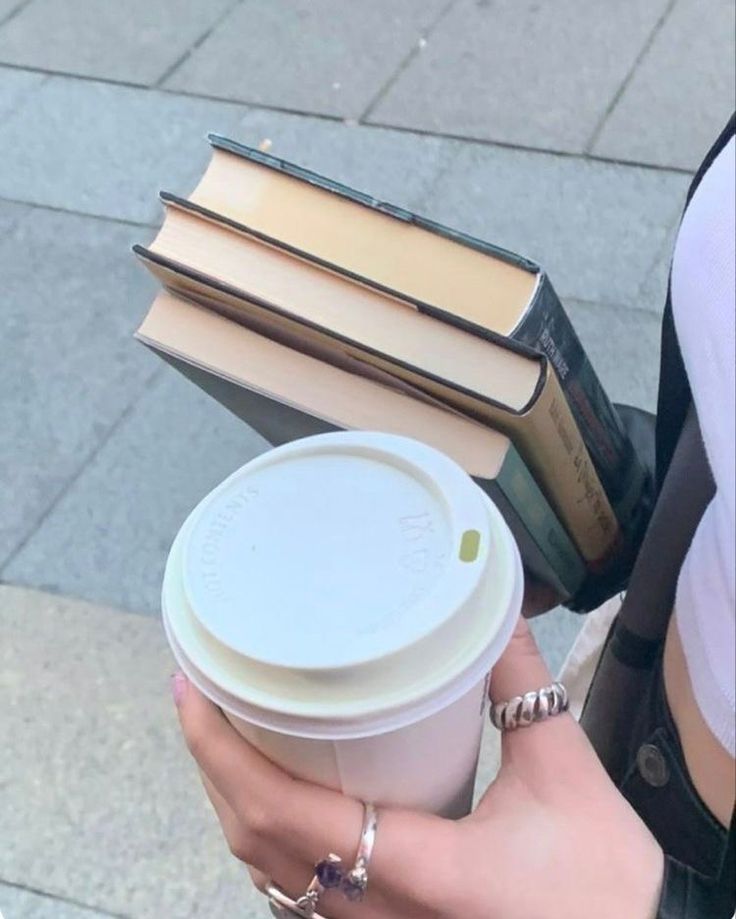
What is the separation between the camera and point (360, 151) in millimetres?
3471

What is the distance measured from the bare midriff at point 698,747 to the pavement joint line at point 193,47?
10.9 ft

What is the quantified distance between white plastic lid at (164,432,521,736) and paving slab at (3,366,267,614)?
5.36 feet

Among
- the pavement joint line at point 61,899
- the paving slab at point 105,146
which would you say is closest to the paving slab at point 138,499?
the pavement joint line at point 61,899

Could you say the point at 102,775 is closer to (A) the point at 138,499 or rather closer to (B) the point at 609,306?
(A) the point at 138,499

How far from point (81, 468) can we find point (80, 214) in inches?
38.7

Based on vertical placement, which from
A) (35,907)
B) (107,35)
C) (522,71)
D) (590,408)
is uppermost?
(590,408)

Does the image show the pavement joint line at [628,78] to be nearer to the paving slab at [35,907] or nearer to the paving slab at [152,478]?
the paving slab at [152,478]

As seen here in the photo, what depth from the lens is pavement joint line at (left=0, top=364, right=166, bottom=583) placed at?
2564 millimetres

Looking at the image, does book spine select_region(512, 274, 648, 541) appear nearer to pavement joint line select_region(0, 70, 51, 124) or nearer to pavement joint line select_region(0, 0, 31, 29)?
pavement joint line select_region(0, 70, 51, 124)

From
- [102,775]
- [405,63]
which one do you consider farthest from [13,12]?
[102,775]

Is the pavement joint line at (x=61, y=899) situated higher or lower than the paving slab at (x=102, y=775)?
lower

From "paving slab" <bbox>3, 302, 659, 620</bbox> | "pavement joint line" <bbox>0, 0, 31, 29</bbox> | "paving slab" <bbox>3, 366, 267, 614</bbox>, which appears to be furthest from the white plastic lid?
"pavement joint line" <bbox>0, 0, 31, 29</bbox>

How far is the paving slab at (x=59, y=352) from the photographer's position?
2.71 meters

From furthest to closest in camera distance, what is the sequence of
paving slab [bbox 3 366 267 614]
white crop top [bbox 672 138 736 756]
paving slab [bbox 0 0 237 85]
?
paving slab [bbox 0 0 237 85] → paving slab [bbox 3 366 267 614] → white crop top [bbox 672 138 736 756]
